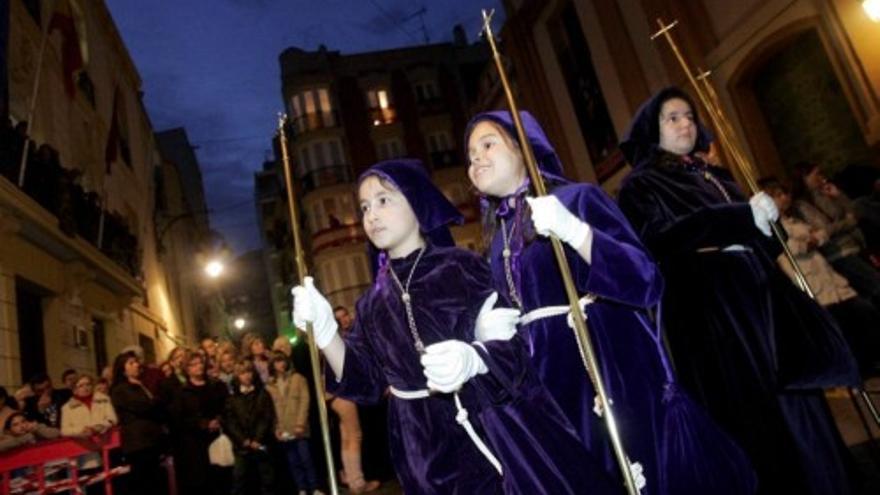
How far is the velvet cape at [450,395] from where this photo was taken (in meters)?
1.85

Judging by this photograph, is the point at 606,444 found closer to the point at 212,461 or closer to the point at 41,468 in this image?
the point at 41,468

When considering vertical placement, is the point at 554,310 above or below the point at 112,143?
Answer: below

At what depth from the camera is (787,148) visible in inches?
388

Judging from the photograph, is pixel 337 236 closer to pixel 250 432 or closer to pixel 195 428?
pixel 195 428

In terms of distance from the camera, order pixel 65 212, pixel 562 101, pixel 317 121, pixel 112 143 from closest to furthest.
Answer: pixel 65 212
pixel 112 143
pixel 562 101
pixel 317 121

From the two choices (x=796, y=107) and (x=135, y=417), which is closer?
(x=135, y=417)

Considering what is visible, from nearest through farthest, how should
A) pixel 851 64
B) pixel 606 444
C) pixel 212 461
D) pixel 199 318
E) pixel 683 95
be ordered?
pixel 606 444
pixel 683 95
pixel 212 461
pixel 851 64
pixel 199 318

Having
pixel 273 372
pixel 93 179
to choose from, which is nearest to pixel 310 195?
pixel 93 179

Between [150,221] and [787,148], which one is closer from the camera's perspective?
[787,148]

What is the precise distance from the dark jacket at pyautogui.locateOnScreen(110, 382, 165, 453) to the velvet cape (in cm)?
504

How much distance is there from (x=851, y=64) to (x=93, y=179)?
47.4 ft

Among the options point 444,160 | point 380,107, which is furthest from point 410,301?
point 380,107

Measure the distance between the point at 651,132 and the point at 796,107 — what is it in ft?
26.2

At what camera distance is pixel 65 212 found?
421 inches
